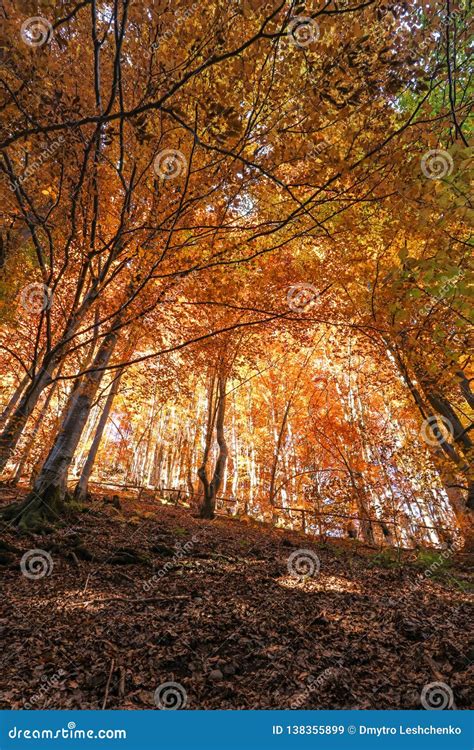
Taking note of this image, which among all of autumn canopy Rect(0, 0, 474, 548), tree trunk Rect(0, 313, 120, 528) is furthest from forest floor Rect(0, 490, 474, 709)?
autumn canopy Rect(0, 0, 474, 548)

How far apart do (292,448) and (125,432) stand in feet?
57.9

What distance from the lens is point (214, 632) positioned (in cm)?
360

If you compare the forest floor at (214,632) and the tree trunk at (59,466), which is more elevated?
the tree trunk at (59,466)

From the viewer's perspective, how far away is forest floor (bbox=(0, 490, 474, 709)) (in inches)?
110

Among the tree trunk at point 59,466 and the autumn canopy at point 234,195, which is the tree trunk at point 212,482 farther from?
the tree trunk at point 59,466

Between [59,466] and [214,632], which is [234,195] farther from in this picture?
[59,466]

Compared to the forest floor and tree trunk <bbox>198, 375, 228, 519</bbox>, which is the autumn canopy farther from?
the forest floor

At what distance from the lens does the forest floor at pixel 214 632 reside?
2.79 metres

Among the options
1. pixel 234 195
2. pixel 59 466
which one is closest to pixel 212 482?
pixel 59 466

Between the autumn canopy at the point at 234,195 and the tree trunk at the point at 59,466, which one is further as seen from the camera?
the tree trunk at the point at 59,466

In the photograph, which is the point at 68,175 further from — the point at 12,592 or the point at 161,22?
the point at 12,592

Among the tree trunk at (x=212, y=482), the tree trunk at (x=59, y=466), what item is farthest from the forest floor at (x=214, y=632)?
the tree trunk at (x=212, y=482)

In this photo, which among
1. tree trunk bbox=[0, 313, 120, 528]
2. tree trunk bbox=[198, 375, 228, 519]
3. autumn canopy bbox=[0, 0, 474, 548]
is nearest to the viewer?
autumn canopy bbox=[0, 0, 474, 548]

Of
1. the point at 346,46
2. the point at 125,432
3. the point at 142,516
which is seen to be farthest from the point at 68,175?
the point at 125,432
